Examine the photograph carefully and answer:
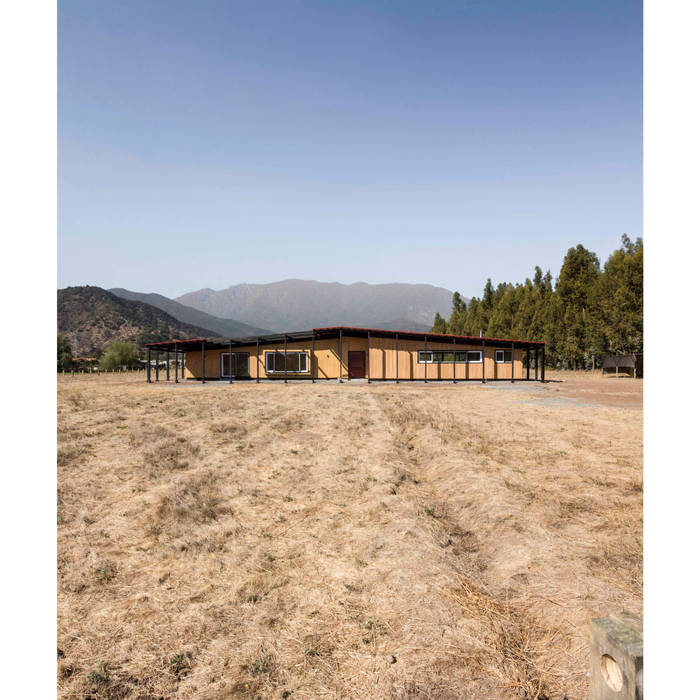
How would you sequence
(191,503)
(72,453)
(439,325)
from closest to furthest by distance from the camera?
1. (191,503)
2. (72,453)
3. (439,325)

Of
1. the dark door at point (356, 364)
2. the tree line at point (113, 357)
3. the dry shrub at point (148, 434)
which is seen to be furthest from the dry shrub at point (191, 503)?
the tree line at point (113, 357)

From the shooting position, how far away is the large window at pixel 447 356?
2819 cm

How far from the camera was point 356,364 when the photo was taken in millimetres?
28266

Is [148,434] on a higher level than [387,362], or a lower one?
lower

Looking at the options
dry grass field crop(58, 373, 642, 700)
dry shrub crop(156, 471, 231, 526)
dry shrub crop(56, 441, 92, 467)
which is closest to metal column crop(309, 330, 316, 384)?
dry grass field crop(58, 373, 642, 700)

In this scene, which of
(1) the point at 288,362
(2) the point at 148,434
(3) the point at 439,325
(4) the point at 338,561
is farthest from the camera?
(3) the point at 439,325

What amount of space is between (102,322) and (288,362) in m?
83.6

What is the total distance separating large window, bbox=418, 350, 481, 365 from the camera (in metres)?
28.2

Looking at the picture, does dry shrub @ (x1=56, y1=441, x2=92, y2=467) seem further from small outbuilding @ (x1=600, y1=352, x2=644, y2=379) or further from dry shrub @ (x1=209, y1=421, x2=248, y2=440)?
small outbuilding @ (x1=600, y1=352, x2=644, y2=379)

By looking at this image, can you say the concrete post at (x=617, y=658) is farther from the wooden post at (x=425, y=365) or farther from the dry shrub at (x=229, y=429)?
the wooden post at (x=425, y=365)

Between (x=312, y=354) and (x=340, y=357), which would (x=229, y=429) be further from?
(x=312, y=354)

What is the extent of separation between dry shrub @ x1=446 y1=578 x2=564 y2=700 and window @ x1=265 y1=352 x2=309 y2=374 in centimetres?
2463

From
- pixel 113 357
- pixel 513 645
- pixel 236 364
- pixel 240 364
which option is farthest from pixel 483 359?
pixel 113 357

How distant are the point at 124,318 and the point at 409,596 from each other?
10920 cm
